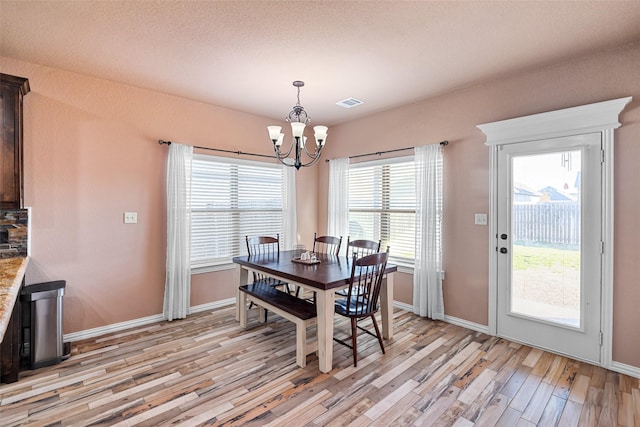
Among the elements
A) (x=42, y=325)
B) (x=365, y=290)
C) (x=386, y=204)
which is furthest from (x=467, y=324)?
(x=42, y=325)

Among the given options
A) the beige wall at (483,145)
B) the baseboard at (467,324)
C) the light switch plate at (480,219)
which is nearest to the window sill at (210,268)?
the beige wall at (483,145)

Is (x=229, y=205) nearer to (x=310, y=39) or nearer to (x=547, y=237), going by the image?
(x=310, y=39)

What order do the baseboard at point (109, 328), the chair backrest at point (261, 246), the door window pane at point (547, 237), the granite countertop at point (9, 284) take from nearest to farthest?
1. the granite countertop at point (9, 284)
2. the door window pane at point (547, 237)
3. the baseboard at point (109, 328)
4. the chair backrest at point (261, 246)

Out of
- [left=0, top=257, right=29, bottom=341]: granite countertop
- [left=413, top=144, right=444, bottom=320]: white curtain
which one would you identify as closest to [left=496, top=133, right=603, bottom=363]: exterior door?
[left=413, top=144, right=444, bottom=320]: white curtain

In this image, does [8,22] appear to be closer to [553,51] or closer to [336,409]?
[336,409]

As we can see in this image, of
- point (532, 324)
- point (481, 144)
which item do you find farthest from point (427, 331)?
point (481, 144)

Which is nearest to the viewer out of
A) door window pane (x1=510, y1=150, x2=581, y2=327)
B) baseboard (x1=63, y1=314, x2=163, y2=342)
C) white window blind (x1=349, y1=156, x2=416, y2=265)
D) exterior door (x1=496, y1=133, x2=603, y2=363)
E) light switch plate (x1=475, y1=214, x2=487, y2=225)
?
exterior door (x1=496, y1=133, x2=603, y2=363)

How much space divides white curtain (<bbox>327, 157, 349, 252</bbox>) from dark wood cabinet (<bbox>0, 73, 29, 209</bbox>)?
11.8 feet

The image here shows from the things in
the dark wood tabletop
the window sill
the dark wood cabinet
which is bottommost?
the window sill

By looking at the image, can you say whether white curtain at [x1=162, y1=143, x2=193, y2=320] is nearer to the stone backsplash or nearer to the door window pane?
the stone backsplash

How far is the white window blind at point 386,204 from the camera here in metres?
4.08

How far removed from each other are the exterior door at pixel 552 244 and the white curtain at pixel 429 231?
2.08 feet

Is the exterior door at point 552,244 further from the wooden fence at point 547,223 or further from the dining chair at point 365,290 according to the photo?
the dining chair at point 365,290

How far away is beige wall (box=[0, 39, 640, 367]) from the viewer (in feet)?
8.43
